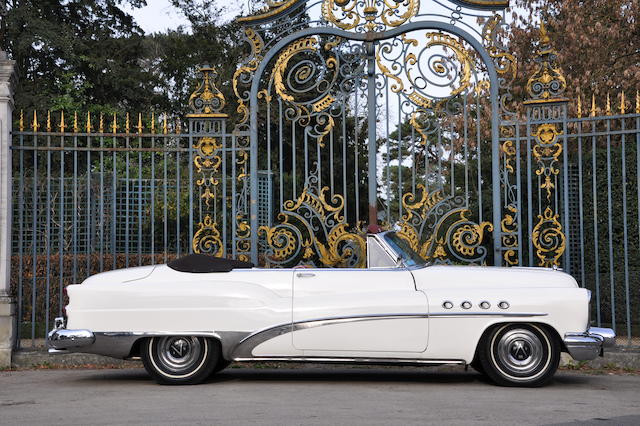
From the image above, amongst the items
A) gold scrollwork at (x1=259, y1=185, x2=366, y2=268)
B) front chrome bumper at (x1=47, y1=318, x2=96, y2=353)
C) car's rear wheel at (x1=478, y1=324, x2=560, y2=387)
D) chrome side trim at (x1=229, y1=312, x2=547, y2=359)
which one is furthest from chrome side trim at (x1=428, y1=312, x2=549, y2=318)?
front chrome bumper at (x1=47, y1=318, x2=96, y2=353)

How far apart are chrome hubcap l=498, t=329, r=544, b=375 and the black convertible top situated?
2344mm

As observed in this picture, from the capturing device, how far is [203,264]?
8023 mm

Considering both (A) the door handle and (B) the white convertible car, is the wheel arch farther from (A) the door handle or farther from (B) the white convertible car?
(A) the door handle

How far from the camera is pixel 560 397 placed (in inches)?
284

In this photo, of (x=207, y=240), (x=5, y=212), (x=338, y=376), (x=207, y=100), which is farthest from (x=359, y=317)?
(x=5, y=212)

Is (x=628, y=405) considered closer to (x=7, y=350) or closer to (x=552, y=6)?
(x=7, y=350)

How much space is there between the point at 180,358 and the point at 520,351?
292 centimetres

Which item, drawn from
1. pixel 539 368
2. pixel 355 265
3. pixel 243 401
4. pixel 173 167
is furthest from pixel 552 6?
pixel 243 401

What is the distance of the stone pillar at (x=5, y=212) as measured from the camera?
954 cm

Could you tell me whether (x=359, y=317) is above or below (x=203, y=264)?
below

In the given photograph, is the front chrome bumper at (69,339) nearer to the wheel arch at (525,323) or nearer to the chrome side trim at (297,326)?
the chrome side trim at (297,326)

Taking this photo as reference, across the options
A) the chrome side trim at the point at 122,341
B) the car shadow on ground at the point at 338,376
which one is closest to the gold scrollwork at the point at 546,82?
the car shadow on ground at the point at 338,376

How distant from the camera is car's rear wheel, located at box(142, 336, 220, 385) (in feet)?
25.6

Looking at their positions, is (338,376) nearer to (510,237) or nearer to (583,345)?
(583,345)
